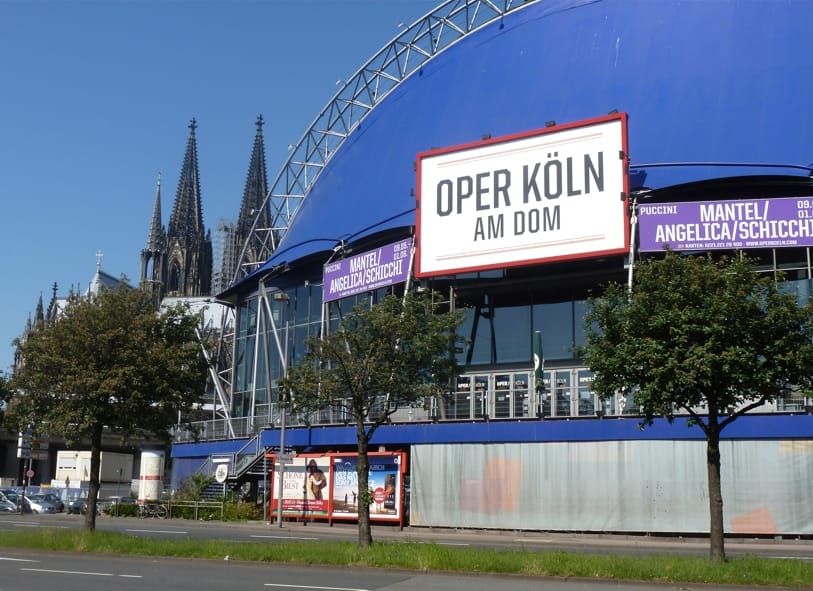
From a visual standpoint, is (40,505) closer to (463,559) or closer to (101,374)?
(101,374)

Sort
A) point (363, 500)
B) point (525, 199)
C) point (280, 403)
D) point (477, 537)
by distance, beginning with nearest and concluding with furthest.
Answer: point (363, 500) → point (280, 403) → point (477, 537) → point (525, 199)

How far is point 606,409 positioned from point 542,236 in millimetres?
7825

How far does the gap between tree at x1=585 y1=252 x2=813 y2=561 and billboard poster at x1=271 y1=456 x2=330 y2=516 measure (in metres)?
22.2

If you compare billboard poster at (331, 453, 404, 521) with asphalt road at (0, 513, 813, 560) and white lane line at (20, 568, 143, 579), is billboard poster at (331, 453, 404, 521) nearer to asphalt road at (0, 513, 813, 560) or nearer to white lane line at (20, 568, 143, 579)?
asphalt road at (0, 513, 813, 560)

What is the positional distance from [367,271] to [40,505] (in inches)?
973

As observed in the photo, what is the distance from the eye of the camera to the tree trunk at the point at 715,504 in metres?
19.4

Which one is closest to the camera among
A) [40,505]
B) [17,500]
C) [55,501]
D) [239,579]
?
[239,579]

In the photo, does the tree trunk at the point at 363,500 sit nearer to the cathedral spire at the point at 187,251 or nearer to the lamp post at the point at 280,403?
the lamp post at the point at 280,403

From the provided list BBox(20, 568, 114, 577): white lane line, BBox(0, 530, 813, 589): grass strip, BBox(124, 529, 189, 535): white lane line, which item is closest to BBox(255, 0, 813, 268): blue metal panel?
BBox(124, 529, 189, 535): white lane line

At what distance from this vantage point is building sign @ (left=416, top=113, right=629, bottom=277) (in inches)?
1547

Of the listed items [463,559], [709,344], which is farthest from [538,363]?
[463,559]

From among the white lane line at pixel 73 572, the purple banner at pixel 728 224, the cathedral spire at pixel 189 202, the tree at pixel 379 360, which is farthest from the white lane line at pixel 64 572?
the cathedral spire at pixel 189 202

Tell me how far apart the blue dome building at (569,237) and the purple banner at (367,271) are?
33cm

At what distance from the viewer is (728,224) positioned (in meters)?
38.1
